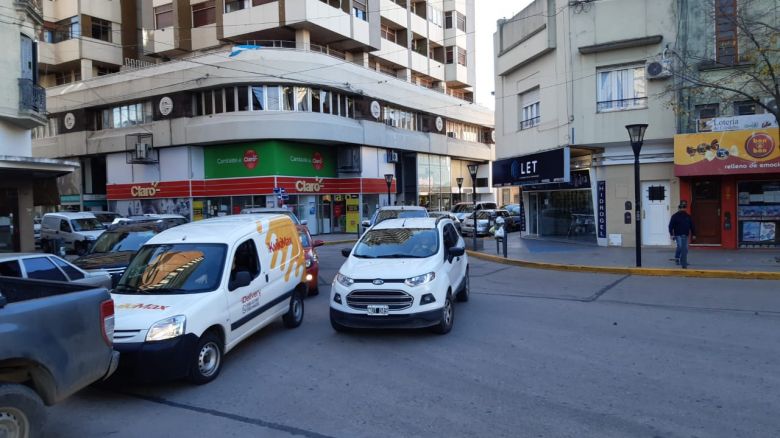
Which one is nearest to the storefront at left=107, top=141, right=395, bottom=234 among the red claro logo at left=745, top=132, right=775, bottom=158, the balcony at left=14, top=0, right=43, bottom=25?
the balcony at left=14, top=0, right=43, bottom=25

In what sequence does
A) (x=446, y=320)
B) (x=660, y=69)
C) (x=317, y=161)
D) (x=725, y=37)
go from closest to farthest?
(x=446, y=320), (x=725, y=37), (x=660, y=69), (x=317, y=161)

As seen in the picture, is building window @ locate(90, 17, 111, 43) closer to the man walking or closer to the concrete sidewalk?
the concrete sidewalk

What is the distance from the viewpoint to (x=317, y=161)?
113ft

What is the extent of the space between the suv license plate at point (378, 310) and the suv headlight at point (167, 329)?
2.60 meters

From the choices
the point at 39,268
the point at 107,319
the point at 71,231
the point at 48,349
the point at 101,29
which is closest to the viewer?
the point at 48,349

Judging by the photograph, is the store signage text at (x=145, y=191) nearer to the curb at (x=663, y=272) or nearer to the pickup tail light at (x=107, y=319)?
the curb at (x=663, y=272)

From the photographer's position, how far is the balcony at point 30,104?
1719 centimetres

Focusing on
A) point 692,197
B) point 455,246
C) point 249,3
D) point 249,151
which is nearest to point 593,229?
point 692,197

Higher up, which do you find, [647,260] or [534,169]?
[534,169]

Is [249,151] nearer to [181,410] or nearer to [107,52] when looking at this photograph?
[107,52]

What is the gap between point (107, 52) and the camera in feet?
136

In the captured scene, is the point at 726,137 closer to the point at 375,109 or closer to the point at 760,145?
the point at 760,145

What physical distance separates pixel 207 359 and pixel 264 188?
26.4 meters

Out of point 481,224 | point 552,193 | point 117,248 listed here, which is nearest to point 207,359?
point 117,248
